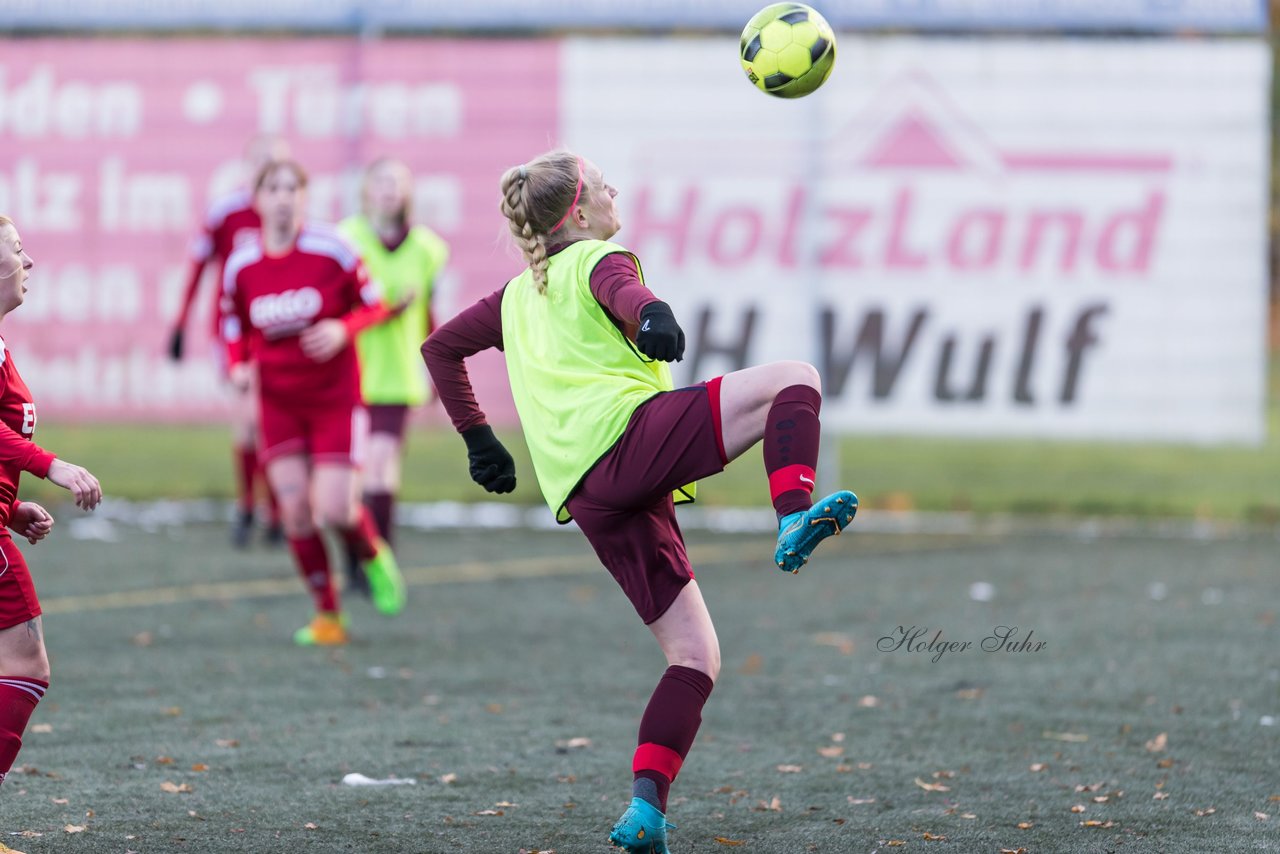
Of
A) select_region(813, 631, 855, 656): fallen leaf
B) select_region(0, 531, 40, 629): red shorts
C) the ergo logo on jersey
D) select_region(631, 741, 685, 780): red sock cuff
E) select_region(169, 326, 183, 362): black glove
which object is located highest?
the ergo logo on jersey

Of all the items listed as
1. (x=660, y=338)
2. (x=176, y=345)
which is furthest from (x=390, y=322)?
(x=660, y=338)

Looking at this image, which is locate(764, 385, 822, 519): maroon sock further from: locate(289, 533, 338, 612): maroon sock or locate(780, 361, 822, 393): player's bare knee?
locate(289, 533, 338, 612): maroon sock

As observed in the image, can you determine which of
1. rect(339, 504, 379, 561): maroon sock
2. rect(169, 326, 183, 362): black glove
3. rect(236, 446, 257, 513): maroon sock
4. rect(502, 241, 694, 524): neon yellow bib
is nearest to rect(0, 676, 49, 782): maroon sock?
rect(502, 241, 694, 524): neon yellow bib

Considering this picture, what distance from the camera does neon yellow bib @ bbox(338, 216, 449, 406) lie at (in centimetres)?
979

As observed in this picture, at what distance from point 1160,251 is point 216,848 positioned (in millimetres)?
10226

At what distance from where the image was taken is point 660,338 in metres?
3.91

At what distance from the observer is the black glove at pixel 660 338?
3.91 meters

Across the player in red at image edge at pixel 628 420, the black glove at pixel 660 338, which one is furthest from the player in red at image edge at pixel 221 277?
the black glove at pixel 660 338

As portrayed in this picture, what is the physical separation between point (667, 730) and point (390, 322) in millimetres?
5888

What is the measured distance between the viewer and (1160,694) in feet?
22.0

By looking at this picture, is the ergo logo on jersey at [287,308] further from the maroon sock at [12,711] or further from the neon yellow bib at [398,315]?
the maroon sock at [12,711]

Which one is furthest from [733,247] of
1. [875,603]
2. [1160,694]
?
[1160,694]

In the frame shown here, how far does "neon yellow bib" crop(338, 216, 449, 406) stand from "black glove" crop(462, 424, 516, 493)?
5029 millimetres

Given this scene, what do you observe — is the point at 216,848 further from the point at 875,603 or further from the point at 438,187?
the point at 438,187
